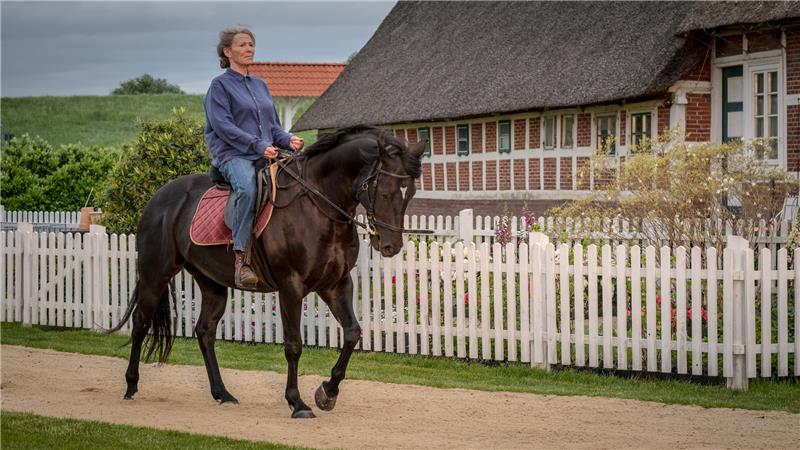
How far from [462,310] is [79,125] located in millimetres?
84923

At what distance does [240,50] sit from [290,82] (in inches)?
1476

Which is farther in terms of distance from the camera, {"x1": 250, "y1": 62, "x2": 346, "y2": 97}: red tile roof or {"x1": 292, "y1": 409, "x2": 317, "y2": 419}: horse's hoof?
{"x1": 250, "y1": 62, "x2": 346, "y2": 97}: red tile roof

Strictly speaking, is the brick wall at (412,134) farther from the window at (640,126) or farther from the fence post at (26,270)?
the fence post at (26,270)

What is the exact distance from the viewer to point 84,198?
37.6 metres

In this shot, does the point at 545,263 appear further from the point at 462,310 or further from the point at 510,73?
the point at 510,73

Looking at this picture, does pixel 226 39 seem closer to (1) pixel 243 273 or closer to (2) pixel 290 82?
(1) pixel 243 273

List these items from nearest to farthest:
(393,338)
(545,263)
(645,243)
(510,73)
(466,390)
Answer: (466,390), (545,263), (393,338), (645,243), (510,73)

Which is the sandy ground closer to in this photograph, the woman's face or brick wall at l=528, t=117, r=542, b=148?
the woman's face

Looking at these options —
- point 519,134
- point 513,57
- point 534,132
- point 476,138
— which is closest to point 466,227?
point 534,132

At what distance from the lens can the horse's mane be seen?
8.58m

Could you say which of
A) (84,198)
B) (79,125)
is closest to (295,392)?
(84,198)

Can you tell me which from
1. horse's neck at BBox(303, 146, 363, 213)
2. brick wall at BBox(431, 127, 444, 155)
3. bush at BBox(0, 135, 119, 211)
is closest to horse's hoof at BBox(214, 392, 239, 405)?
horse's neck at BBox(303, 146, 363, 213)

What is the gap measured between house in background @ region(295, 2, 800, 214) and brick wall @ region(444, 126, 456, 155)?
0.03m

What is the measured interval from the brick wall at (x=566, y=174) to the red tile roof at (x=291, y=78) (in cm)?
1991
